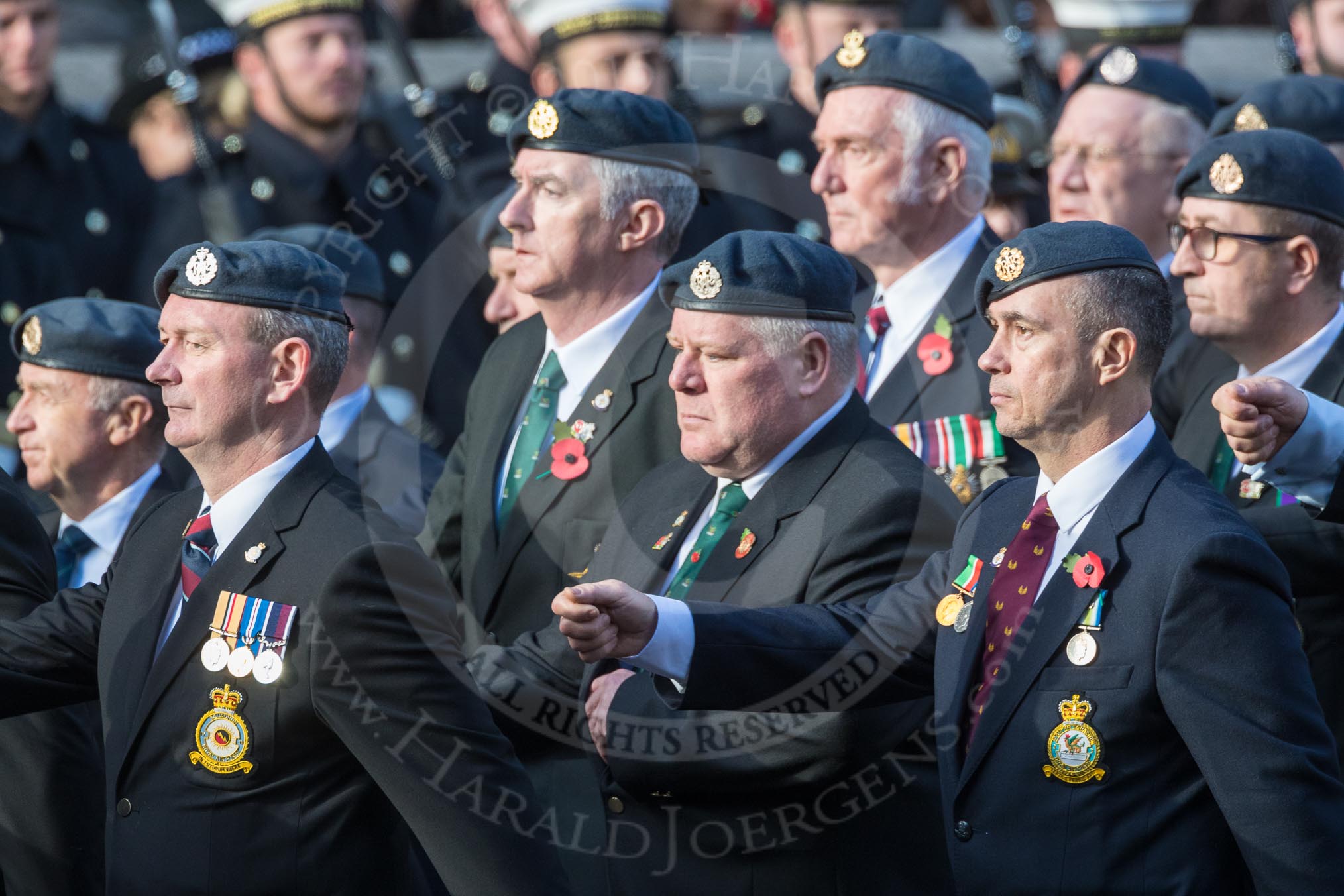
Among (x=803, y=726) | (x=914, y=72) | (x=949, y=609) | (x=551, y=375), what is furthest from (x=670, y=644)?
(x=914, y=72)

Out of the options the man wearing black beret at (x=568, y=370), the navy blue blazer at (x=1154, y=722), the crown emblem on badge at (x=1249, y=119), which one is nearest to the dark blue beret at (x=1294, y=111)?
the crown emblem on badge at (x=1249, y=119)

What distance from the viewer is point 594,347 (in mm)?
5676

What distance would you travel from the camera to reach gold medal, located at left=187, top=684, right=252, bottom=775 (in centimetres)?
418

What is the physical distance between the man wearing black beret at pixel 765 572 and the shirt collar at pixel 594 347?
68 cm

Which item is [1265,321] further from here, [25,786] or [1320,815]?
[25,786]

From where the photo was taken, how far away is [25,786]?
5270 mm

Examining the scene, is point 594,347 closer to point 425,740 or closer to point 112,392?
point 112,392

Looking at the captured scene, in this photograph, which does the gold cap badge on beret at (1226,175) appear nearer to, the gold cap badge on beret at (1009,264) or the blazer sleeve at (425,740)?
the gold cap badge on beret at (1009,264)

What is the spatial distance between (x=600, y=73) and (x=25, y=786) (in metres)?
3.96

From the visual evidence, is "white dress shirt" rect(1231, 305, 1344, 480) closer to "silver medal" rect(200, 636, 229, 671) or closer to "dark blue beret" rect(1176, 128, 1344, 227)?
"dark blue beret" rect(1176, 128, 1344, 227)

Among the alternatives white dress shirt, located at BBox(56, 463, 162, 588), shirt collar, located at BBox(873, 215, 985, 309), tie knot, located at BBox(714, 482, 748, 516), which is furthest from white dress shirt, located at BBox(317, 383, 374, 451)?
tie knot, located at BBox(714, 482, 748, 516)

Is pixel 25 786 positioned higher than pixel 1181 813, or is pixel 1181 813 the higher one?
pixel 1181 813

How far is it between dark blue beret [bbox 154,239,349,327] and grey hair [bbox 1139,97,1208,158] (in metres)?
3.19

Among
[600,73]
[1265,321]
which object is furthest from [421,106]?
[1265,321]
